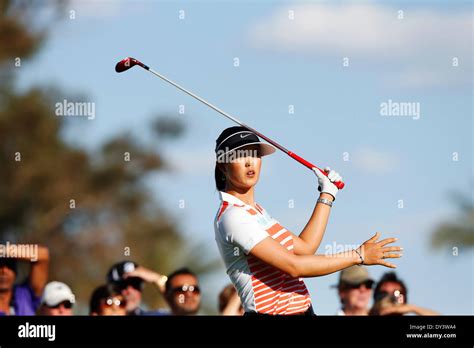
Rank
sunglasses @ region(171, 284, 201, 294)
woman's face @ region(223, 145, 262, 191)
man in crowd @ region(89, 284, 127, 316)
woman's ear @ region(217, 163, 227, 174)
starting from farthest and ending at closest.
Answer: sunglasses @ region(171, 284, 201, 294) → man in crowd @ region(89, 284, 127, 316) → woman's ear @ region(217, 163, 227, 174) → woman's face @ region(223, 145, 262, 191)

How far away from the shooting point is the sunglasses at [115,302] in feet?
19.7

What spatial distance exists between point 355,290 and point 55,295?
1690 millimetres

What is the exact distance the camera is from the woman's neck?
459cm

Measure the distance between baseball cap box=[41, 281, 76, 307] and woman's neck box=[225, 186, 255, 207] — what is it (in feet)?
5.93

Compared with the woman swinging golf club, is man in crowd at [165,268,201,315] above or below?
below

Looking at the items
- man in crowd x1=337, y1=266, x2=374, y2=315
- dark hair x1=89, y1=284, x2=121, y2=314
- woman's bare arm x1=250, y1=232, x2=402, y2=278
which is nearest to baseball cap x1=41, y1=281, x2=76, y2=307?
dark hair x1=89, y1=284, x2=121, y2=314

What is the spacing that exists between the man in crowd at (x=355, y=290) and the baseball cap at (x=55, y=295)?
1.52 m

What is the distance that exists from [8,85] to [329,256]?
8.45 metres

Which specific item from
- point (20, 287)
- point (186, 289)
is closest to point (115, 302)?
point (186, 289)

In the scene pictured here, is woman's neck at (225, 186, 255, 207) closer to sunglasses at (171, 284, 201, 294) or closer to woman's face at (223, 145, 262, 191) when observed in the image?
woman's face at (223, 145, 262, 191)

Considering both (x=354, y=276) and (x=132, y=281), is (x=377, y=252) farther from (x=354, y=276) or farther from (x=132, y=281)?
(x=132, y=281)

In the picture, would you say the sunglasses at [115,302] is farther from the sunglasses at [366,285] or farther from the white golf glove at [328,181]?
the white golf glove at [328,181]
